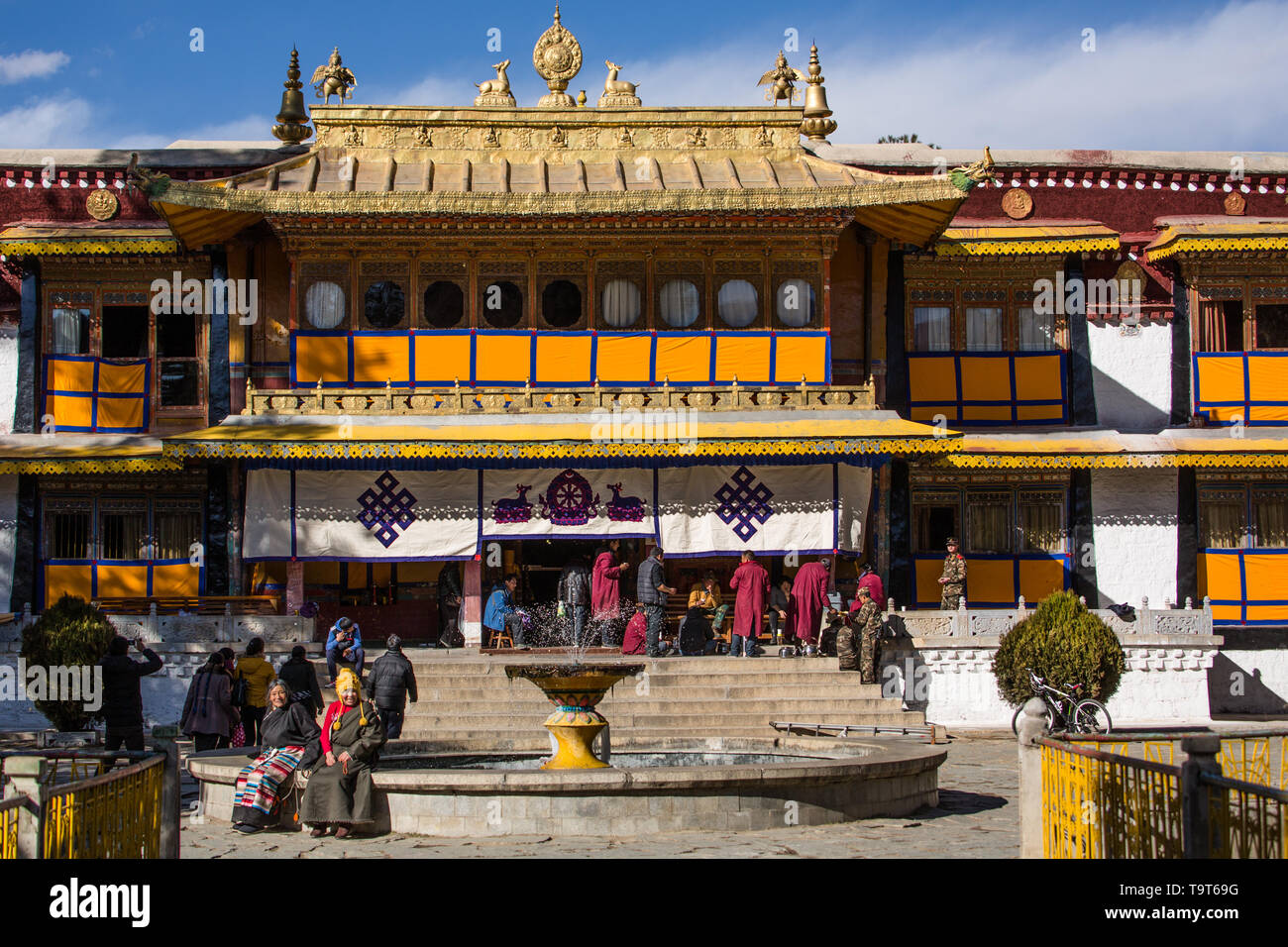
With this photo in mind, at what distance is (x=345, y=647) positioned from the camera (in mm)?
17781

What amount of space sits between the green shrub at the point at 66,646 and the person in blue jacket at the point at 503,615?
16.3ft

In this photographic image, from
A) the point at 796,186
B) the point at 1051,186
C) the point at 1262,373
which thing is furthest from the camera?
the point at 1051,186

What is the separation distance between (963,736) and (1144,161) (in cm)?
1092

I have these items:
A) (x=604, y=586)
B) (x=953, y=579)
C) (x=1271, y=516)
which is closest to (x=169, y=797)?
(x=604, y=586)

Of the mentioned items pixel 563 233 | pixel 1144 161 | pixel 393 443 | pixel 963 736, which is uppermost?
pixel 1144 161

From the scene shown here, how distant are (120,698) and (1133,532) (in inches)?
613

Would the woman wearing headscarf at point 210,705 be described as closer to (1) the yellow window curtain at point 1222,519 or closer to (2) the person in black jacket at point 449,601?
(2) the person in black jacket at point 449,601

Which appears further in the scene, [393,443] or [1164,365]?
[1164,365]

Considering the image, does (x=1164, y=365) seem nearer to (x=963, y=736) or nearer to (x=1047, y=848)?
(x=963, y=736)

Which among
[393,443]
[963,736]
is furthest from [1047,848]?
[393,443]

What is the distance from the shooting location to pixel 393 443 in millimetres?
20156

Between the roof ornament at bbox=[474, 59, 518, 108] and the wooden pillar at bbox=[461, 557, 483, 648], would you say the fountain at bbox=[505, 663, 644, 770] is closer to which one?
the wooden pillar at bbox=[461, 557, 483, 648]

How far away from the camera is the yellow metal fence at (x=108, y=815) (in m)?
7.57

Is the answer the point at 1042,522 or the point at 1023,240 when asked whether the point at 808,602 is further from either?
the point at 1023,240
